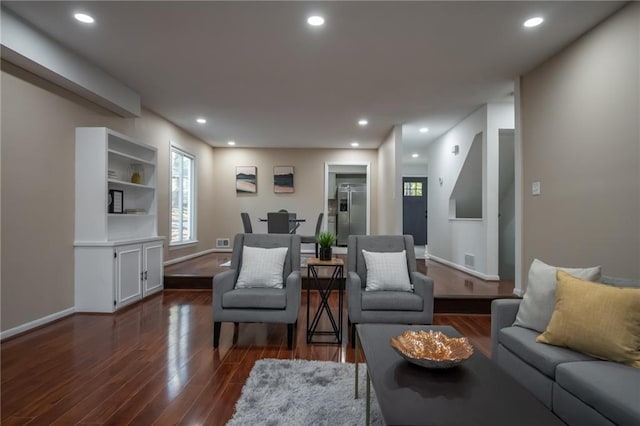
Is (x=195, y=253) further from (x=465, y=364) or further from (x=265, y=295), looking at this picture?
(x=465, y=364)

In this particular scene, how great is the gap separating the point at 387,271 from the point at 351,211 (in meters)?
5.69

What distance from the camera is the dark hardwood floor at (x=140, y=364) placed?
1.87 metres

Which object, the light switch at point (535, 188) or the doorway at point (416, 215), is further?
the doorway at point (416, 215)

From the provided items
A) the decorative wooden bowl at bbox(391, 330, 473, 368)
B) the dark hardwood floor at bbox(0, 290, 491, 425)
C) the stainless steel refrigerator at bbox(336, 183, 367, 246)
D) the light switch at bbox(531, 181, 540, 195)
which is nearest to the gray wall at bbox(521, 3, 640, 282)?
the light switch at bbox(531, 181, 540, 195)

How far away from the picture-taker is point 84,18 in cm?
273

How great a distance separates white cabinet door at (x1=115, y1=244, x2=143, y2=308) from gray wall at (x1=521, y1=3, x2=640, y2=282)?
4.69m

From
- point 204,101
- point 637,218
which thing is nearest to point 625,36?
point 637,218

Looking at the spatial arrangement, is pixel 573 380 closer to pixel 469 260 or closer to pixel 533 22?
pixel 533 22

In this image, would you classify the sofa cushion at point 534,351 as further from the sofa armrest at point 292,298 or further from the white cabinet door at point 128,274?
the white cabinet door at point 128,274

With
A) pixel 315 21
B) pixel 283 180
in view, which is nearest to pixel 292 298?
pixel 315 21

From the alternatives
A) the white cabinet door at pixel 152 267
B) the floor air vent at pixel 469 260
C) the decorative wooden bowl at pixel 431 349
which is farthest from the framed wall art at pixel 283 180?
the decorative wooden bowl at pixel 431 349

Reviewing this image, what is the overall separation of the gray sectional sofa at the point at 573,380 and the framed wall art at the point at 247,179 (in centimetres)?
666

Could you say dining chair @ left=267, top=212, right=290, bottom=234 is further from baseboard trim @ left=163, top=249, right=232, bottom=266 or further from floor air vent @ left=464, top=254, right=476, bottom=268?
floor air vent @ left=464, top=254, right=476, bottom=268

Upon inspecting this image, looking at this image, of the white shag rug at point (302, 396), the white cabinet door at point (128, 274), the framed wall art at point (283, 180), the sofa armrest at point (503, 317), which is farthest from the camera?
the framed wall art at point (283, 180)
